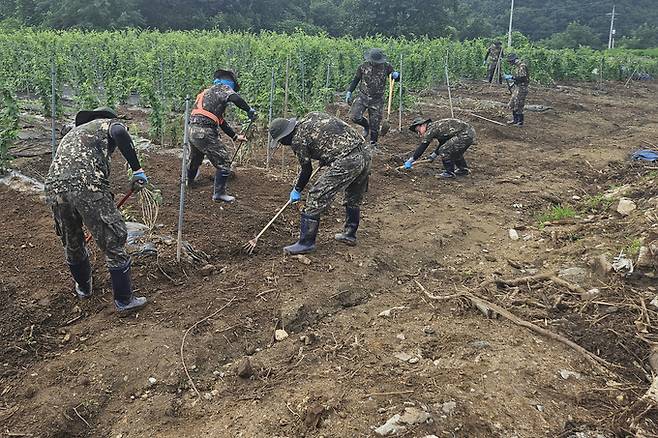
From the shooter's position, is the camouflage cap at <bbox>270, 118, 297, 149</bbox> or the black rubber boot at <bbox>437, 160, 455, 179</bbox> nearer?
the camouflage cap at <bbox>270, 118, 297, 149</bbox>

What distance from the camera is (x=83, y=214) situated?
4461 mm

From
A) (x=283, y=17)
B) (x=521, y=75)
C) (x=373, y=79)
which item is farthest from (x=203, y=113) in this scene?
(x=283, y=17)

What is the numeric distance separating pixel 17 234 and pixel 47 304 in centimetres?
168

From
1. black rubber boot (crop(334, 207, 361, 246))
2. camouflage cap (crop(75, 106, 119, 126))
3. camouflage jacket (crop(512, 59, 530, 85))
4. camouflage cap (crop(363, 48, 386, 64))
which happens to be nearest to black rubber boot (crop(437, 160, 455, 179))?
camouflage cap (crop(363, 48, 386, 64))

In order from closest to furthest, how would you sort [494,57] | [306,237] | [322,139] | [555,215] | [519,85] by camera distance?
[322,139], [306,237], [555,215], [519,85], [494,57]

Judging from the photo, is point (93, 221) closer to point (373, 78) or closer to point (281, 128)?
point (281, 128)

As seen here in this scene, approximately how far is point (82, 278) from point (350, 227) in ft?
9.11

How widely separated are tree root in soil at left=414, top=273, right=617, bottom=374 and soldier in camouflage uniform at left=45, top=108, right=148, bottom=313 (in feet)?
8.73

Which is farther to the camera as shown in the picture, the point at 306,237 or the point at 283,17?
the point at 283,17

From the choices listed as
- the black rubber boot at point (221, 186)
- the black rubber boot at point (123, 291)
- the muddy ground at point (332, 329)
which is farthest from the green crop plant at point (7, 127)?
the black rubber boot at point (123, 291)

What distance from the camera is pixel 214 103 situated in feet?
24.0

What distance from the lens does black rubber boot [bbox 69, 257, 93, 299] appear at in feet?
15.9

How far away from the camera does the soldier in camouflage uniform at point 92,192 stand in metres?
4.42

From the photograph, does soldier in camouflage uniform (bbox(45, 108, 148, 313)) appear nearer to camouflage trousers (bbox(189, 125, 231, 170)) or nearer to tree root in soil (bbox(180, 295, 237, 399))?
tree root in soil (bbox(180, 295, 237, 399))
